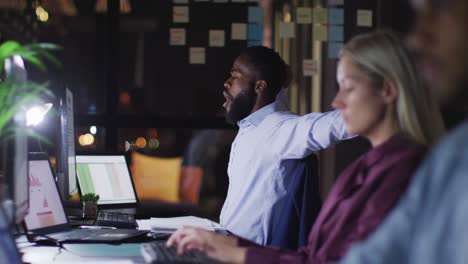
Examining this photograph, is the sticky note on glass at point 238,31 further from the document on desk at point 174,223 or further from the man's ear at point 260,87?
the document on desk at point 174,223

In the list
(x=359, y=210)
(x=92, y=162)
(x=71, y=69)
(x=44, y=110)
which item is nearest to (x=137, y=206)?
(x=92, y=162)

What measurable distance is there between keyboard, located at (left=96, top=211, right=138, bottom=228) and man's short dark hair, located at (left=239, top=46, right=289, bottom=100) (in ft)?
2.88

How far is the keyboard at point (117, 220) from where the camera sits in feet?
9.18

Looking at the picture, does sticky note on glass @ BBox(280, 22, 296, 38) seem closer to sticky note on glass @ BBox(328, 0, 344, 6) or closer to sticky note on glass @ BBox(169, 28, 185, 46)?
sticky note on glass @ BBox(328, 0, 344, 6)

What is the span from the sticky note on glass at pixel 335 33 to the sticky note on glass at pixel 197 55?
79cm

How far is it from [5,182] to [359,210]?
0.90 metres

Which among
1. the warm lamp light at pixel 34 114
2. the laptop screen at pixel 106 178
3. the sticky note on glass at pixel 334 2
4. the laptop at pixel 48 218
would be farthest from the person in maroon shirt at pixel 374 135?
the sticky note on glass at pixel 334 2

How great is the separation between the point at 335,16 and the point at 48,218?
277cm

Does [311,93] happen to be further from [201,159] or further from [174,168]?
[174,168]

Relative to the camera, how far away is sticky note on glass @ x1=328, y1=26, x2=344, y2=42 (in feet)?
15.6

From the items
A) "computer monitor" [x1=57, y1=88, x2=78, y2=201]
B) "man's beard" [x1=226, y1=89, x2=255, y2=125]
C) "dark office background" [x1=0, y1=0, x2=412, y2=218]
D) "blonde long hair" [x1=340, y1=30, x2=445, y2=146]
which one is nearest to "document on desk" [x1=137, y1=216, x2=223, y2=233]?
"computer monitor" [x1=57, y1=88, x2=78, y2=201]

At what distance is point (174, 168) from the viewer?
5.92 m

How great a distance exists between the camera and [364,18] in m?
4.78

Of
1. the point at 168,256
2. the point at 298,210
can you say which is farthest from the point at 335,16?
the point at 168,256
